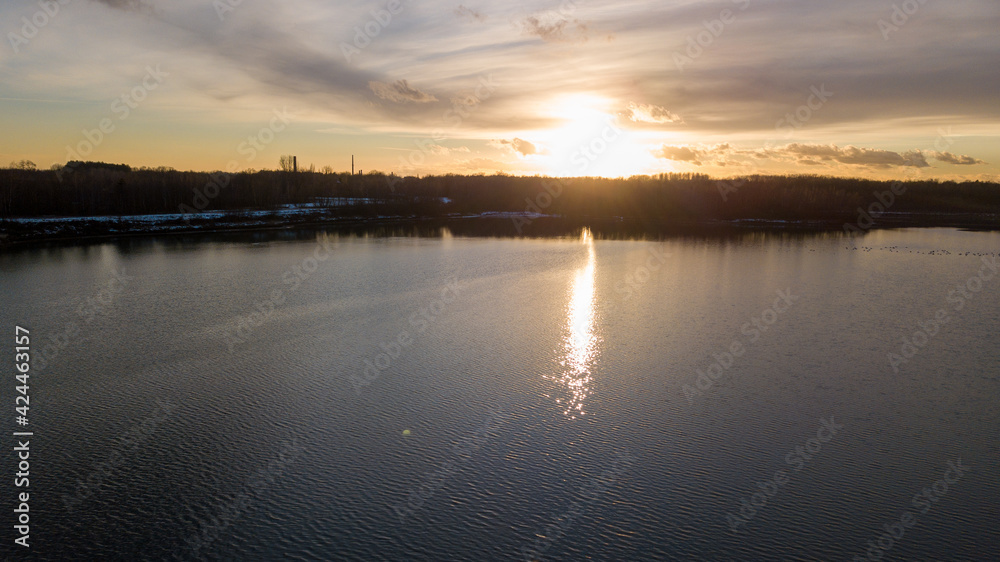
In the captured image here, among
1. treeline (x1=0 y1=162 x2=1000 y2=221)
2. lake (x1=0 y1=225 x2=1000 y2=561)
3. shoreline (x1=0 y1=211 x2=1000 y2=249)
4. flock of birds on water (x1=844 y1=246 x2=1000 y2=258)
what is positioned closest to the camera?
lake (x1=0 y1=225 x2=1000 y2=561)

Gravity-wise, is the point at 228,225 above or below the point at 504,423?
above

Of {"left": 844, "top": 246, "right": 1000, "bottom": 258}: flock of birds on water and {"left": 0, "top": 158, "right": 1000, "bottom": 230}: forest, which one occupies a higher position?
{"left": 0, "top": 158, "right": 1000, "bottom": 230}: forest

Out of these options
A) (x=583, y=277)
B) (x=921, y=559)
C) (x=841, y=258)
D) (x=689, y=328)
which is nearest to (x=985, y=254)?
(x=841, y=258)

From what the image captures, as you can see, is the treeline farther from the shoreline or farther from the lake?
the lake

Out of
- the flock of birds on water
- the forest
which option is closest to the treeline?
the forest

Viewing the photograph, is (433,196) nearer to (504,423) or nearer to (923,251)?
(923,251)

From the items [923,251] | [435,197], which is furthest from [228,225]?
[923,251]

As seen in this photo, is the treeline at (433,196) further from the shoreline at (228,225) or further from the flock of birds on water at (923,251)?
the flock of birds on water at (923,251)
